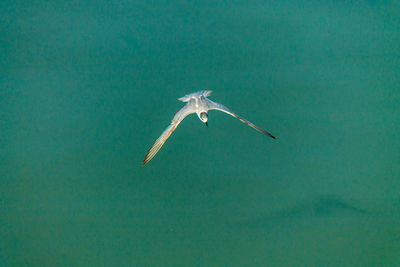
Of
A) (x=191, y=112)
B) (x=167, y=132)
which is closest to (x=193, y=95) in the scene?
(x=191, y=112)

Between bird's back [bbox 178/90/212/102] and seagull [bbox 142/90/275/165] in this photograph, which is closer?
seagull [bbox 142/90/275/165]

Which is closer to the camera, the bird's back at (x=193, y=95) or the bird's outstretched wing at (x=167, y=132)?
the bird's outstretched wing at (x=167, y=132)

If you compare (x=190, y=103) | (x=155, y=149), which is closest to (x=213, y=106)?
(x=190, y=103)

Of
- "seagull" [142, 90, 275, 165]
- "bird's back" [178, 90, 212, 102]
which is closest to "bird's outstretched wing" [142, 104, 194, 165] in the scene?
"seagull" [142, 90, 275, 165]

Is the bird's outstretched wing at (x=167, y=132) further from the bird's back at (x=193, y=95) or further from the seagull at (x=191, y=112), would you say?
the bird's back at (x=193, y=95)

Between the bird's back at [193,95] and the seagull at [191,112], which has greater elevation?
the bird's back at [193,95]

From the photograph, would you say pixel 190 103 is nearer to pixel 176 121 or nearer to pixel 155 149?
pixel 176 121

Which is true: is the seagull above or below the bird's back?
below

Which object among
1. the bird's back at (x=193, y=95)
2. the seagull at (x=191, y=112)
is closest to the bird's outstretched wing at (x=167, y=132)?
the seagull at (x=191, y=112)

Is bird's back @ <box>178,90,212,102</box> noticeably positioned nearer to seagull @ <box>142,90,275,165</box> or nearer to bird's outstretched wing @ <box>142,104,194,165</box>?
seagull @ <box>142,90,275,165</box>

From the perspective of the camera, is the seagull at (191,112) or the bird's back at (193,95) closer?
the seagull at (191,112)

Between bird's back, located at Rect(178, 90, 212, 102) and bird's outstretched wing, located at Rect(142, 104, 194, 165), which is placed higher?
bird's back, located at Rect(178, 90, 212, 102)
